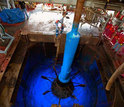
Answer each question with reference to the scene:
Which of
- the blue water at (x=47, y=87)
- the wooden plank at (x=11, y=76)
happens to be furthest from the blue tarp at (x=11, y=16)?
the blue water at (x=47, y=87)

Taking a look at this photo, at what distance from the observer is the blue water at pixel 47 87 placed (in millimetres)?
4473

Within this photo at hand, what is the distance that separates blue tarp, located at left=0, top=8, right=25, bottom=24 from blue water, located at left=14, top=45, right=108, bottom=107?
8.40 ft

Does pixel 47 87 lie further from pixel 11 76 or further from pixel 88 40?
pixel 88 40

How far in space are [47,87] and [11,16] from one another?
17.7ft

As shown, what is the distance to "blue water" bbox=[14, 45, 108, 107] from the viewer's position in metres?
4.47

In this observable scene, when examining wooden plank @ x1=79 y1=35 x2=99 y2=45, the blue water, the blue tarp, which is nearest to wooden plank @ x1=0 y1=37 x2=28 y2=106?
the blue water

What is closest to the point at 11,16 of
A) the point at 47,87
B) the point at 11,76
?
the point at 11,76

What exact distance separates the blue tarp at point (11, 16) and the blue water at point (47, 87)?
256 cm

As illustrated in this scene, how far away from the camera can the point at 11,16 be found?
5582 millimetres

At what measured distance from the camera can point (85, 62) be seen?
5.90m

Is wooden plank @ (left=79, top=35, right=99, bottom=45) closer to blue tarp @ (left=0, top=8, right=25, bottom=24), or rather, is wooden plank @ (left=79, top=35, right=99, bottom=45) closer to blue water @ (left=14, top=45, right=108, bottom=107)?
blue water @ (left=14, top=45, right=108, bottom=107)

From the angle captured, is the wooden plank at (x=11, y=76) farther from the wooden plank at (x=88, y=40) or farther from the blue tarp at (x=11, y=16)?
the wooden plank at (x=88, y=40)

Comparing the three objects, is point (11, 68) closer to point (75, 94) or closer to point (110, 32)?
point (75, 94)

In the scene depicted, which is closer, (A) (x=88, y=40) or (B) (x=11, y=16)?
(A) (x=88, y=40)
